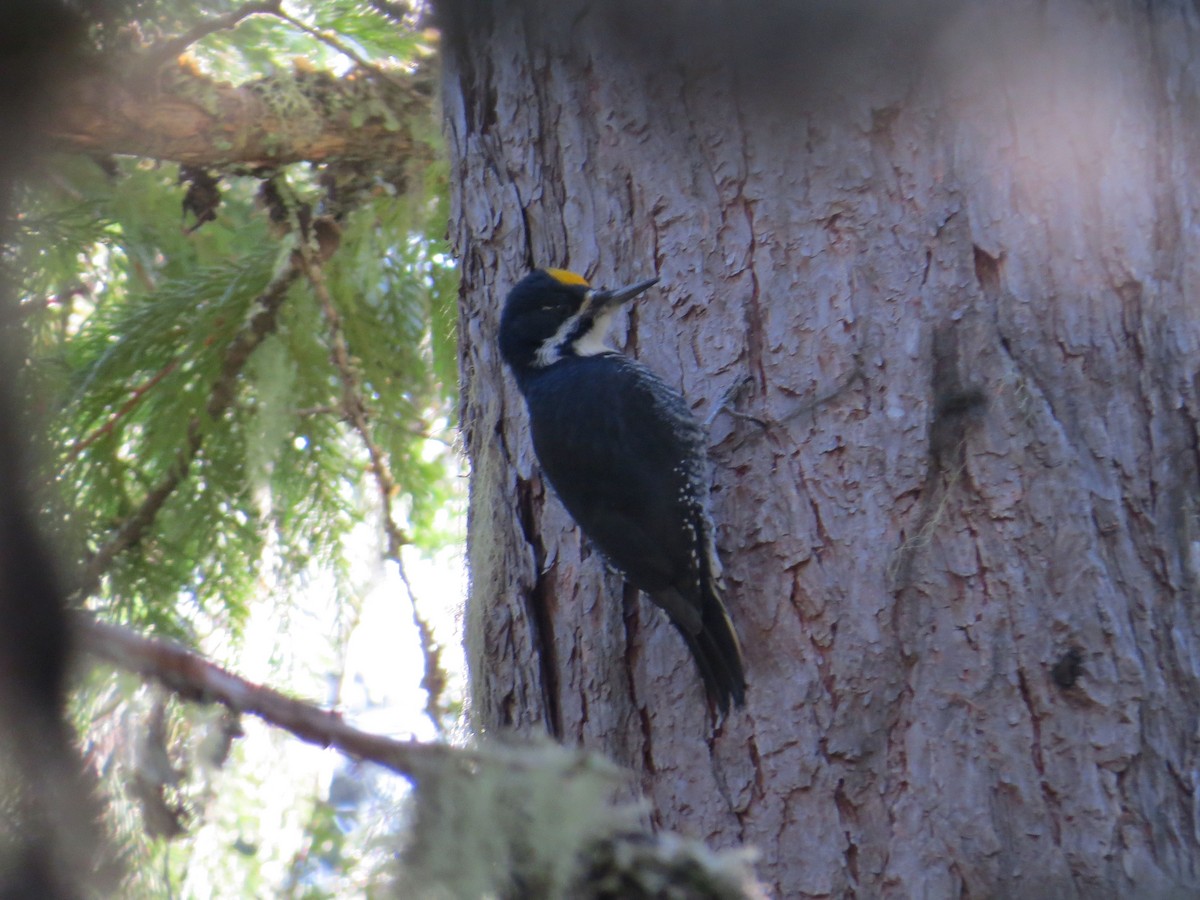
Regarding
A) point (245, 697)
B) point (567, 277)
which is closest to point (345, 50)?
point (567, 277)

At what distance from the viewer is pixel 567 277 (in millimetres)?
3012

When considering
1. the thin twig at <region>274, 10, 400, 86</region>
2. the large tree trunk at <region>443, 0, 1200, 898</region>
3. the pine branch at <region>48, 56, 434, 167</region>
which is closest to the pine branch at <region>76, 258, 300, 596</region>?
the pine branch at <region>48, 56, 434, 167</region>

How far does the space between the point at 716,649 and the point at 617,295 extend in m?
0.98

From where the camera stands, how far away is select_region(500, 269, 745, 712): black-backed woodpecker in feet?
8.86

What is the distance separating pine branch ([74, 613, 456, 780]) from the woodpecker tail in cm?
109

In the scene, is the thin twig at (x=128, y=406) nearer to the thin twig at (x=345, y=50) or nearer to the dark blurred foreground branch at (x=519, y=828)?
the thin twig at (x=345, y=50)

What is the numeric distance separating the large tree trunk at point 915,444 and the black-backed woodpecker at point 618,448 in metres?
0.10

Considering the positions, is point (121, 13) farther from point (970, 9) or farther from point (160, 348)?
point (160, 348)

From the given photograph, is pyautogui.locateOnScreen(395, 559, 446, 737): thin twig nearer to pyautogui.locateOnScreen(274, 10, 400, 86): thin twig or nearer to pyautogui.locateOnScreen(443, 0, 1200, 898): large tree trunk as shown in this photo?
pyautogui.locateOnScreen(443, 0, 1200, 898): large tree trunk

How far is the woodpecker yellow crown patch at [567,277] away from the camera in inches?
118

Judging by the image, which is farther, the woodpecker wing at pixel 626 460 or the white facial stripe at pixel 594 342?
the white facial stripe at pixel 594 342

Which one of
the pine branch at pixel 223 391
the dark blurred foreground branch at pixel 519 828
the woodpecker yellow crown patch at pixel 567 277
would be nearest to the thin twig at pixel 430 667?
the pine branch at pixel 223 391

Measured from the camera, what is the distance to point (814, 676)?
2350 mm

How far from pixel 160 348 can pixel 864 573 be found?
9.19 feet
